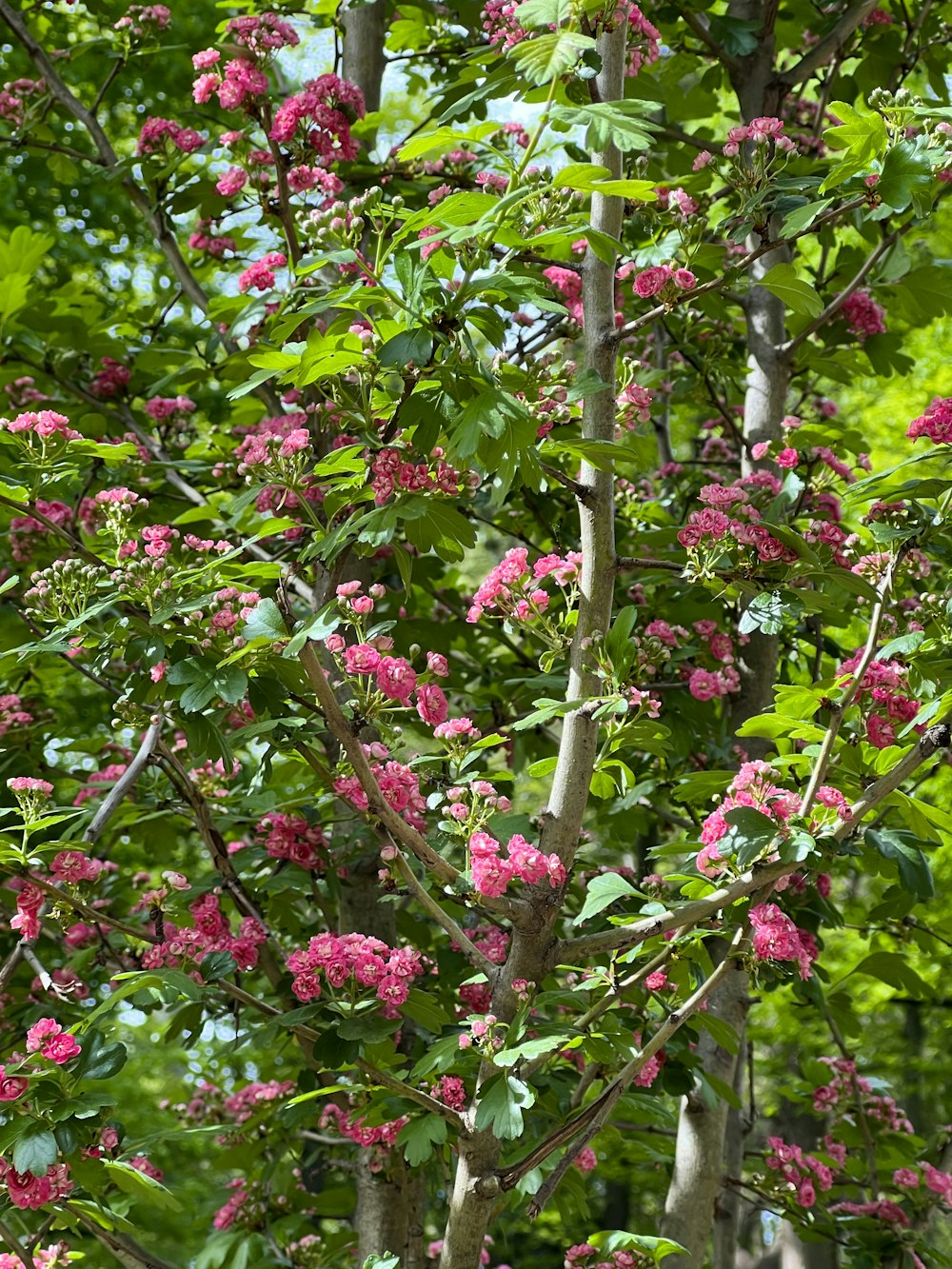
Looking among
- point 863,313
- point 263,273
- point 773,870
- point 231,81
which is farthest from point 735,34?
point 773,870

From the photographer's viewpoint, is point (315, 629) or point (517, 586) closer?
point (315, 629)

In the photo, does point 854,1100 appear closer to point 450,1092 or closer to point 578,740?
point 450,1092

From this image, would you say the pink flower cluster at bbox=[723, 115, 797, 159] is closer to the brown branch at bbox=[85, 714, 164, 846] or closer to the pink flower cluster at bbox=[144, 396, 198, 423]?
the brown branch at bbox=[85, 714, 164, 846]

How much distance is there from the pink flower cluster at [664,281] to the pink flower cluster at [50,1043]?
82.6 inches

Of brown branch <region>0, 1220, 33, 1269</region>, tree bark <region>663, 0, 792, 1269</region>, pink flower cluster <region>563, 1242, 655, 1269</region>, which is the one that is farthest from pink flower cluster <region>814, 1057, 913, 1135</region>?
brown branch <region>0, 1220, 33, 1269</region>

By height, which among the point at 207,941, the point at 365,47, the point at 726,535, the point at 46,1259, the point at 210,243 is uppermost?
the point at 365,47

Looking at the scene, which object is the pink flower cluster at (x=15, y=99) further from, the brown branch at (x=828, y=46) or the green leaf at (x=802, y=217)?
the green leaf at (x=802, y=217)

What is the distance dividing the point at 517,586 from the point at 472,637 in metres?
2.05

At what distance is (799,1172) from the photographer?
4.26m

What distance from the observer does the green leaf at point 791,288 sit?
2.99 metres

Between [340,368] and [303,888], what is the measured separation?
175 centimetres

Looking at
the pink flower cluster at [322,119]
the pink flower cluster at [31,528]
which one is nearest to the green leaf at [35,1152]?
the pink flower cluster at [31,528]

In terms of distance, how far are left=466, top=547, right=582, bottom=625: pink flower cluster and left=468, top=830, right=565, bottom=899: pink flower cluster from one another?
469 millimetres

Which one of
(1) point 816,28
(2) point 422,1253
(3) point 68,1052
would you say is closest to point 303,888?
(3) point 68,1052
